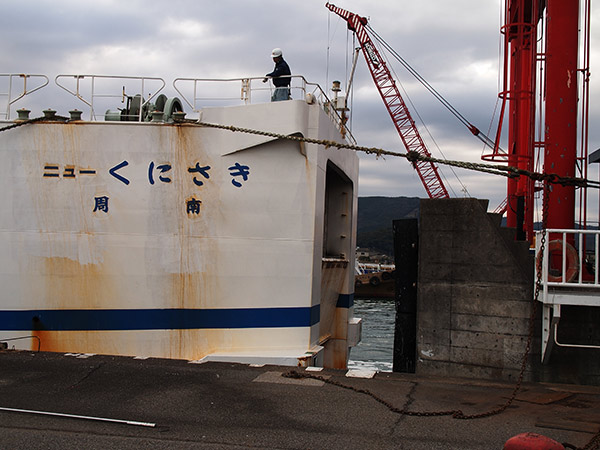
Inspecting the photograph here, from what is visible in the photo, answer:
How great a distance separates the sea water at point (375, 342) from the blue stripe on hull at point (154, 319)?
7.81ft

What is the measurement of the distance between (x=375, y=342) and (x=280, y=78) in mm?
15607

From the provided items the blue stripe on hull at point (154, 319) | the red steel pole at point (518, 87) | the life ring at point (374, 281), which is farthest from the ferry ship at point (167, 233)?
the life ring at point (374, 281)

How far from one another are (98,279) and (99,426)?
14.9 feet

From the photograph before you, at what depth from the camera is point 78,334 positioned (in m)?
9.63

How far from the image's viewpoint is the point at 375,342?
23.5 meters

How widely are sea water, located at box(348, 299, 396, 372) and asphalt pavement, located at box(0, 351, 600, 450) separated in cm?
397

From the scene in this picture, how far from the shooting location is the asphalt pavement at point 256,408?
17.0 feet

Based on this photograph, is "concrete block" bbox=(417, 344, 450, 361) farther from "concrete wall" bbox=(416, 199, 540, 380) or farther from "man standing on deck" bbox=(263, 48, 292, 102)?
"man standing on deck" bbox=(263, 48, 292, 102)

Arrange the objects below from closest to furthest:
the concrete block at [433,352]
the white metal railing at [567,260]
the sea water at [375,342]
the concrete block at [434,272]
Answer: the white metal railing at [567,260], the concrete block at [433,352], the concrete block at [434,272], the sea water at [375,342]

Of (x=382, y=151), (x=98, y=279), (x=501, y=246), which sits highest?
(x=382, y=151)

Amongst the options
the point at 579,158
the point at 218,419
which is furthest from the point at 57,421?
the point at 579,158

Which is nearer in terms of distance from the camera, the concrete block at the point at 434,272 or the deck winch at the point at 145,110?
the concrete block at the point at 434,272

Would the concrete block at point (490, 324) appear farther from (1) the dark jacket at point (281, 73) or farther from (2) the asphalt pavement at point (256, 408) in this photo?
(1) the dark jacket at point (281, 73)

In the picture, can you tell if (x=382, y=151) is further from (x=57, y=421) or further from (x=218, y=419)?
(x=57, y=421)
